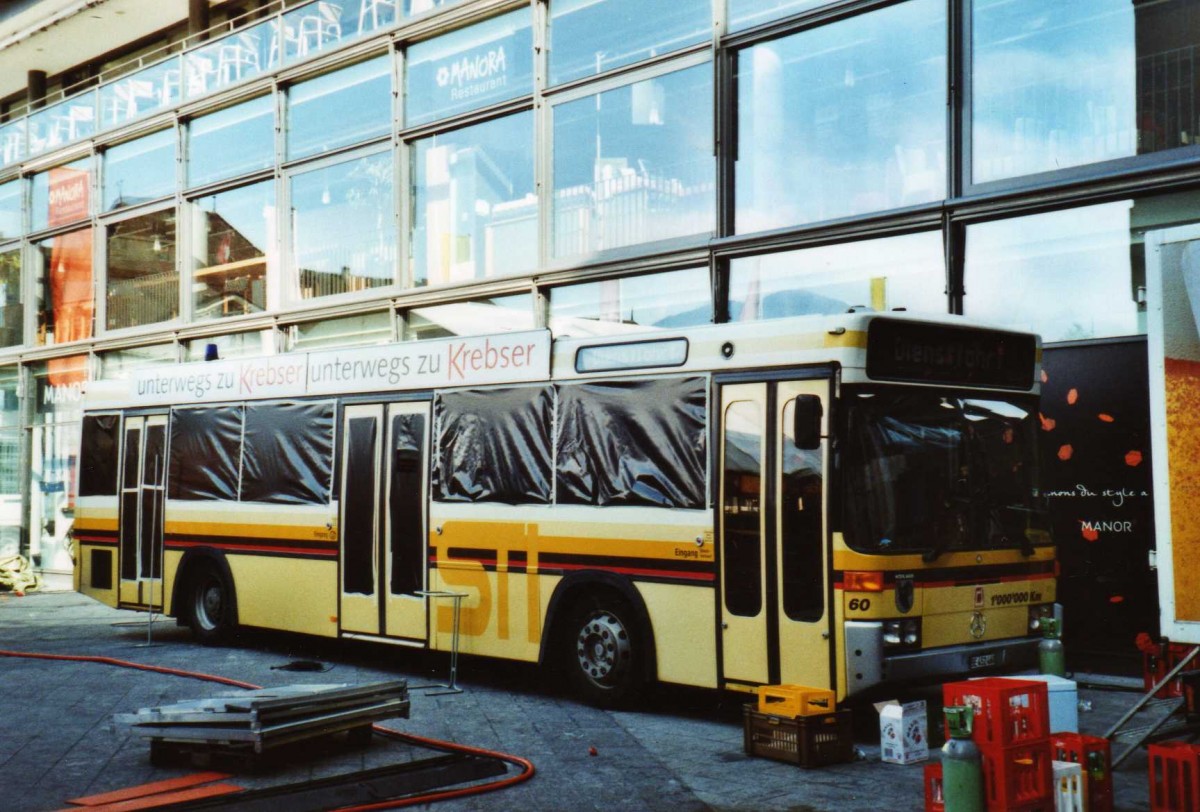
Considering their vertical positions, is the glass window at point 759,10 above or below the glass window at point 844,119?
above

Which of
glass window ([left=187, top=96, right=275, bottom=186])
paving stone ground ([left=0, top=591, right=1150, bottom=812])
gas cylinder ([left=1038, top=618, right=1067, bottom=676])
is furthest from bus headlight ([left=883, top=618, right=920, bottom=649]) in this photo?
glass window ([left=187, top=96, right=275, bottom=186])

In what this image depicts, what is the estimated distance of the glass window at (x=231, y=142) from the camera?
20031mm

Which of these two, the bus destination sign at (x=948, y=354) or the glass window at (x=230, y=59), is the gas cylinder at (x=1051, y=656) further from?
the glass window at (x=230, y=59)

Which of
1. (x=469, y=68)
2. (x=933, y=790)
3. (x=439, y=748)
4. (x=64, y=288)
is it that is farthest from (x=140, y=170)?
(x=933, y=790)

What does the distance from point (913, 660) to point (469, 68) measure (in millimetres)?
11181

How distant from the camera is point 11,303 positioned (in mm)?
25734

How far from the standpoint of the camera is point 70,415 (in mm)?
23844

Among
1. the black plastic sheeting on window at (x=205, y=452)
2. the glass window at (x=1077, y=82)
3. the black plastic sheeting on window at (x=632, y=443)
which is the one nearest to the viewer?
the black plastic sheeting on window at (x=632, y=443)

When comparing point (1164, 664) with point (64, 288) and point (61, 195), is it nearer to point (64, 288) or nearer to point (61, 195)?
point (64, 288)

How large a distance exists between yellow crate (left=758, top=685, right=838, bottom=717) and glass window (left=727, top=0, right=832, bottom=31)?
7.96 meters

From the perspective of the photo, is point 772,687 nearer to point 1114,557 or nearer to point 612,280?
point 1114,557

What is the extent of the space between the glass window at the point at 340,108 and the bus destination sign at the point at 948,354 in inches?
432

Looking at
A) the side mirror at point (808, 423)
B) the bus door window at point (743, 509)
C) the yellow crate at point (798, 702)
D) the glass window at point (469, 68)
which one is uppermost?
the glass window at point (469, 68)

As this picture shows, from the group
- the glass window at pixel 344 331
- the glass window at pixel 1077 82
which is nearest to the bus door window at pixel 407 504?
the glass window at pixel 1077 82
